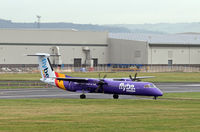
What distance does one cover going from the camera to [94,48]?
4938 inches

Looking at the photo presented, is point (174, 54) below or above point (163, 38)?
below

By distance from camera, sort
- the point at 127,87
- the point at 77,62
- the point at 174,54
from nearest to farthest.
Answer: the point at 127,87
the point at 174,54
the point at 77,62

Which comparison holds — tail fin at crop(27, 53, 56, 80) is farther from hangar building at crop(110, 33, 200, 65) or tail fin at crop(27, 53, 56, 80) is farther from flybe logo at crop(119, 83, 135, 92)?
hangar building at crop(110, 33, 200, 65)

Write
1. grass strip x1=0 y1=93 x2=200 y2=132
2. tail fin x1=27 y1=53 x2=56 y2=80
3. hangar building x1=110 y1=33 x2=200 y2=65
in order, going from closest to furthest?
grass strip x1=0 y1=93 x2=200 y2=132
tail fin x1=27 y1=53 x2=56 y2=80
hangar building x1=110 y1=33 x2=200 y2=65

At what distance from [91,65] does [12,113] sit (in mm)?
91776

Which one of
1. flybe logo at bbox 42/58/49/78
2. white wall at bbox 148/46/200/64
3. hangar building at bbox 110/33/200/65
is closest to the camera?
flybe logo at bbox 42/58/49/78

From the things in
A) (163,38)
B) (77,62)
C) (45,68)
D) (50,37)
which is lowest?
(45,68)

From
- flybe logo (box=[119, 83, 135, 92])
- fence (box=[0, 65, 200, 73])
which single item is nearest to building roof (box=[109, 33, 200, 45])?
fence (box=[0, 65, 200, 73])

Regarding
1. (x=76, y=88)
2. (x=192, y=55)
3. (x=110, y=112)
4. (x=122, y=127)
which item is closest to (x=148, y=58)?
(x=192, y=55)

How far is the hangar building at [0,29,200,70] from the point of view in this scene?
116 m

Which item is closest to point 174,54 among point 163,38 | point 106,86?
point 163,38

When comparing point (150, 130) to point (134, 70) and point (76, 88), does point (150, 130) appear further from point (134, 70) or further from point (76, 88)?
point (134, 70)

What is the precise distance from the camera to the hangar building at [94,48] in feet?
382

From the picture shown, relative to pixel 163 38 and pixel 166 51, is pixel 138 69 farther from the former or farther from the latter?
pixel 163 38
